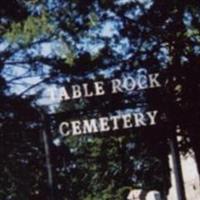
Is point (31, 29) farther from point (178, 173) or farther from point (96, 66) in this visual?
point (178, 173)

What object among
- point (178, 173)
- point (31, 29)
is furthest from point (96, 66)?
point (178, 173)

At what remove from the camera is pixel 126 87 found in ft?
48.0

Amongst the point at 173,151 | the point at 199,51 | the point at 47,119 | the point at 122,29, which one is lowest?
the point at 173,151

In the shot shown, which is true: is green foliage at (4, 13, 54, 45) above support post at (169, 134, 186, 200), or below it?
above

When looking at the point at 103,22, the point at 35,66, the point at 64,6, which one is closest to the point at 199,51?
the point at 103,22

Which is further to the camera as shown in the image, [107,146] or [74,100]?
[107,146]

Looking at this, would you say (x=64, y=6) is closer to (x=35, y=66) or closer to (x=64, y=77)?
(x=64, y=77)

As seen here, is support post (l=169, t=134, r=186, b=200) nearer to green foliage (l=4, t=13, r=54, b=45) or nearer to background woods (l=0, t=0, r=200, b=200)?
background woods (l=0, t=0, r=200, b=200)

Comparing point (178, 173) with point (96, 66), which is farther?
point (96, 66)

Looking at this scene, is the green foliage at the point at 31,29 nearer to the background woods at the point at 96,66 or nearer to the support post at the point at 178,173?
→ the background woods at the point at 96,66

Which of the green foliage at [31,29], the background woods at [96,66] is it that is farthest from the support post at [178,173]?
the green foliage at [31,29]

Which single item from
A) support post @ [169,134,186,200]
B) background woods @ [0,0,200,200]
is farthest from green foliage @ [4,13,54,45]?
support post @ [169,134,186,200]

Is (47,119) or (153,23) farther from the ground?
(153,23)

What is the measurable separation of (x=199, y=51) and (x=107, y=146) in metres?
5.22
